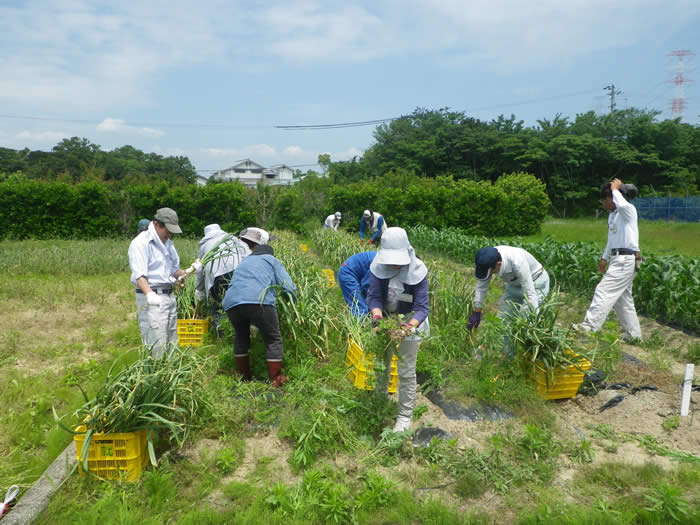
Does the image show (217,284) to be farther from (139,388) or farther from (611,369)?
(611,369)

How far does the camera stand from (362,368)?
11.5 ft

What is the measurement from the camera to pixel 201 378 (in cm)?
341

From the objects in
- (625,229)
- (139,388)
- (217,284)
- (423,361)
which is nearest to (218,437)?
(139,388)

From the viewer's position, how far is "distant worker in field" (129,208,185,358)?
12.8 feet

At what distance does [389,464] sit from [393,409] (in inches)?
20.0

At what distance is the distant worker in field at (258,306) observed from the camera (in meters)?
3.80

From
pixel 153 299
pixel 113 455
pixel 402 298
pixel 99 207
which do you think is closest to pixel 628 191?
pixel 402 298

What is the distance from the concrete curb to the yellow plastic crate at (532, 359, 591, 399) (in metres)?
3.40

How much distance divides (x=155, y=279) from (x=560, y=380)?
361cm

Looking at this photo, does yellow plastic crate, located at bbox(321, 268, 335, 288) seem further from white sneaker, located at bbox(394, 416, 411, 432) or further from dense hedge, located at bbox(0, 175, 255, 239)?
dense hedge, located at bbox(0, 175, 255, 239)

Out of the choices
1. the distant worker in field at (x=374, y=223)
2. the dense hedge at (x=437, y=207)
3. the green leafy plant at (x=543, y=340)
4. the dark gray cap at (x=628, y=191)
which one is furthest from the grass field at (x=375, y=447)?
the dense hedge at (x=437, y=207)

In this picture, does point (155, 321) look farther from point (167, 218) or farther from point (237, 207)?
point (237, 207)

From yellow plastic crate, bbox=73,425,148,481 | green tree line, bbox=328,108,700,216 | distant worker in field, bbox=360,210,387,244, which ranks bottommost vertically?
yellow plastic crate, bbox=73,425,148,481

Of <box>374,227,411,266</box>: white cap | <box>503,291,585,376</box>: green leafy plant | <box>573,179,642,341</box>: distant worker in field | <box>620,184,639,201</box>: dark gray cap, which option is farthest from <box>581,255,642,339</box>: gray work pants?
<box>374,227,411,266</box>: white cap
